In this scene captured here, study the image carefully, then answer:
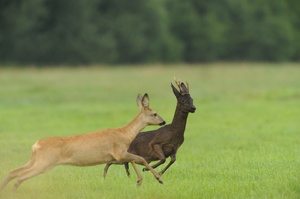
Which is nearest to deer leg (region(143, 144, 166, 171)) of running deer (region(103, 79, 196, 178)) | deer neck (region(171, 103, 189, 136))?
running deer (region(103, 79, 196, 178))

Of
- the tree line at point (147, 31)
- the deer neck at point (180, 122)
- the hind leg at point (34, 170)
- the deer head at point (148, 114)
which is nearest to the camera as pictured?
the hind leg at point (34, 170)

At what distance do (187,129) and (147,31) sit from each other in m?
53.8

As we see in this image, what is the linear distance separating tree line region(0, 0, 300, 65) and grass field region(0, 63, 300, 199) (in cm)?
1709

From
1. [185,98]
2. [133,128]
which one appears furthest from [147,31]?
[133,128]

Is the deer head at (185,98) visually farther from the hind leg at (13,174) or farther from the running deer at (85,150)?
the hind leg at (13,174)

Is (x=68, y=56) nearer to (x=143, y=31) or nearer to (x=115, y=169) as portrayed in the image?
(x=143, y=31)

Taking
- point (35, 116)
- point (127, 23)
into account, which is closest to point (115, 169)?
point (35, 116)

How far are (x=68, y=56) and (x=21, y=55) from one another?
3964mm

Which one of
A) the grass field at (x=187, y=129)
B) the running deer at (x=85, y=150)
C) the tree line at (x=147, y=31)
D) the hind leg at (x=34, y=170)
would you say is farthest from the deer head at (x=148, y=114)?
the tree line at (x=147, y=31)

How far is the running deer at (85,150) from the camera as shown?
10414mm

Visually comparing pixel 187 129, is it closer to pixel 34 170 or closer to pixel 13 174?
pixel 13 174

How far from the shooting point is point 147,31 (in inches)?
2953

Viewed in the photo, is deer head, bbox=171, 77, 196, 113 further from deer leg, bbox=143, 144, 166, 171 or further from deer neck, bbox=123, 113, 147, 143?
deer neck, bbox=123, 113, 147, 143

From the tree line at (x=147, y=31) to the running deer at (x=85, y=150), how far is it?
5312cm
